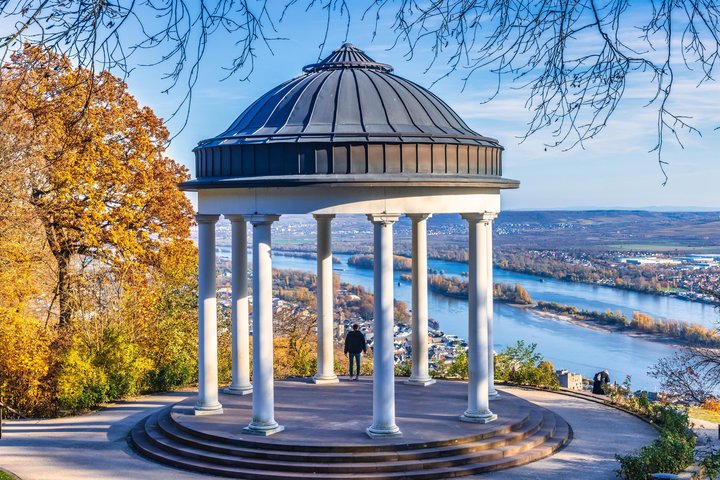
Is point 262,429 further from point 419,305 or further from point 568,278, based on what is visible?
point 568,278

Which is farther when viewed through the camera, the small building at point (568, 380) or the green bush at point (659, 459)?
the small building at point (568, 380)

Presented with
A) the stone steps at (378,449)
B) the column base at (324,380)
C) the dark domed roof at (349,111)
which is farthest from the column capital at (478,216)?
the column base at (324,380)

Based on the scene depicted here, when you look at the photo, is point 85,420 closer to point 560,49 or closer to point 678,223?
point 560,49

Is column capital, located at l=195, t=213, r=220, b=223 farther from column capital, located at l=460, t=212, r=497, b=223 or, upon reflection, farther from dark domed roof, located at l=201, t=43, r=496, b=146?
column capital, located at l=460, t=212, r=497, b=223

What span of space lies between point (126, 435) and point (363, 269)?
97.2 m

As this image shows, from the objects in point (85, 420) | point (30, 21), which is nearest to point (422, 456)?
point (85, 420)

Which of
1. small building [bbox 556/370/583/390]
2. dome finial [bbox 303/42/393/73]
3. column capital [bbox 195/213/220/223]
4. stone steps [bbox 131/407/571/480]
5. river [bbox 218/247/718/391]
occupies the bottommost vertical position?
river [bbox 218/247/718/391]

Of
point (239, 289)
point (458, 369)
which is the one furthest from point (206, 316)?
point (458, 369)

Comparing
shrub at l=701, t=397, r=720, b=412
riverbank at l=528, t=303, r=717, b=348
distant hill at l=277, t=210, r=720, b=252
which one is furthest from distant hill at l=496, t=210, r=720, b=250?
shrub at l=701, t=397, r=720, b=412

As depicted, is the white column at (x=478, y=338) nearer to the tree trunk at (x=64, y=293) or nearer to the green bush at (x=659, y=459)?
the green bush at (x=659, y=459)

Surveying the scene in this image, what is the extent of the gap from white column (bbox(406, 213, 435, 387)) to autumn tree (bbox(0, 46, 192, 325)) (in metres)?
11.4

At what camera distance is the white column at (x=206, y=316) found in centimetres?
2069

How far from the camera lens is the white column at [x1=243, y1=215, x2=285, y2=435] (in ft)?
60.5

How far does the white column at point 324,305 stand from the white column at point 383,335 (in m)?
6.53
